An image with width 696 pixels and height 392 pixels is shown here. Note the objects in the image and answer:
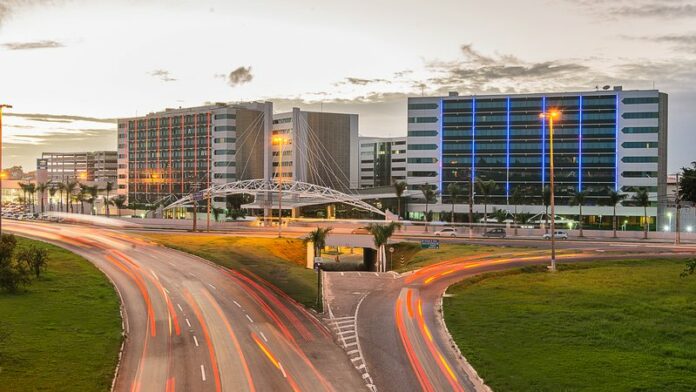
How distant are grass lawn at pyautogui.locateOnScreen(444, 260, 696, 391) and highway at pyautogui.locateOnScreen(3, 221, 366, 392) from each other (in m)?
8.83

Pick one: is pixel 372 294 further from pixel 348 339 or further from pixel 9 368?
pixel 9 368

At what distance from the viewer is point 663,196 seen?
13700 cm

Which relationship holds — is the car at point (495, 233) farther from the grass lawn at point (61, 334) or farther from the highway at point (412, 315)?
the grass lawn at point (61, 334)

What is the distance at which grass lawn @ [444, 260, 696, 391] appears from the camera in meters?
31.1

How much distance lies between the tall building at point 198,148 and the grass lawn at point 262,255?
79.5m

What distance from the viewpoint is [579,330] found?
130ft

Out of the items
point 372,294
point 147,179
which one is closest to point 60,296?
point 372,294

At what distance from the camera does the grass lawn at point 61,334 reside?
31062mm

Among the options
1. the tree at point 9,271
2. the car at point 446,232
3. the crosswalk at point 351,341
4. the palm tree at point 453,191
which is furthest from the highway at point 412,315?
the palm tree at point 453,191

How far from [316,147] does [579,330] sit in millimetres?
146632

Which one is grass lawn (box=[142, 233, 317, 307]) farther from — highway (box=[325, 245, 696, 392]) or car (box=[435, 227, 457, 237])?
car (box=[435, 227, 457, 237])

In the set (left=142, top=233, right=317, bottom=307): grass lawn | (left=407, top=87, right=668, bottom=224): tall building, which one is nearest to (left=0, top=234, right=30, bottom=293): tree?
(left=142, top=233, right=317, bottom=307): grass lawn

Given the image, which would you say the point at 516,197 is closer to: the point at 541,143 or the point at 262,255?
the point at 541,143

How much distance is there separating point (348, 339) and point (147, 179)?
6582 inches
